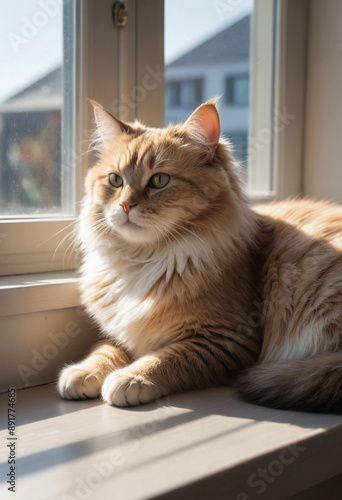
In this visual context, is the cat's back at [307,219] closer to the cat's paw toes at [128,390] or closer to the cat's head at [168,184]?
the cat's head at [168,184]

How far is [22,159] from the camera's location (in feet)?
6.06

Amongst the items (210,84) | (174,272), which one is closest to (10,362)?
(174,272)

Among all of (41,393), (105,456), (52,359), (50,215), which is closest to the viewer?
(105,456)

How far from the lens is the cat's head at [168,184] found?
161 centimetres

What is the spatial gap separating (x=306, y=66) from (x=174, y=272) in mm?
1391

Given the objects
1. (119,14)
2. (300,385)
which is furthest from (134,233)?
(119,14)

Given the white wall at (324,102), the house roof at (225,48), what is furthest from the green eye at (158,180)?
the white wall at (324,102)

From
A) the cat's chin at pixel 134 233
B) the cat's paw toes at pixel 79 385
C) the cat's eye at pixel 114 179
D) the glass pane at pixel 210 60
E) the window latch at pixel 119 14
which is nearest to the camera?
the cat's paw toes at pixel 79 385

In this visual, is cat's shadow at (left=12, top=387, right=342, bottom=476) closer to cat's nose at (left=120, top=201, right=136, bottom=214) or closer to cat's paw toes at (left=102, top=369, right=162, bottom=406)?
cat's paw toes at (left=102, top=369, right=162, bottom=406)

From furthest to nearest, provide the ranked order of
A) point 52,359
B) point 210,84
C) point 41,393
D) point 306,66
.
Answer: point 306,66 < point 210,84 < point 52,359 < point 41,393

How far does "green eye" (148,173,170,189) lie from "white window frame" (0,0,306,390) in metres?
0.39

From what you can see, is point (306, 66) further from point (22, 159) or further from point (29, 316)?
point (29, 316)

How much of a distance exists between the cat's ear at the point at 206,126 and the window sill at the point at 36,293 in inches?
22.0

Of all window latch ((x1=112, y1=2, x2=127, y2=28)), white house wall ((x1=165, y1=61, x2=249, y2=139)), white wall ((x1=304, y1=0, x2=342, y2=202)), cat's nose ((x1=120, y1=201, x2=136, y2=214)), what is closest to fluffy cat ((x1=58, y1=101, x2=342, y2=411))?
cat's nose ((x1=120, y1=201, x2=136, y2=214))
